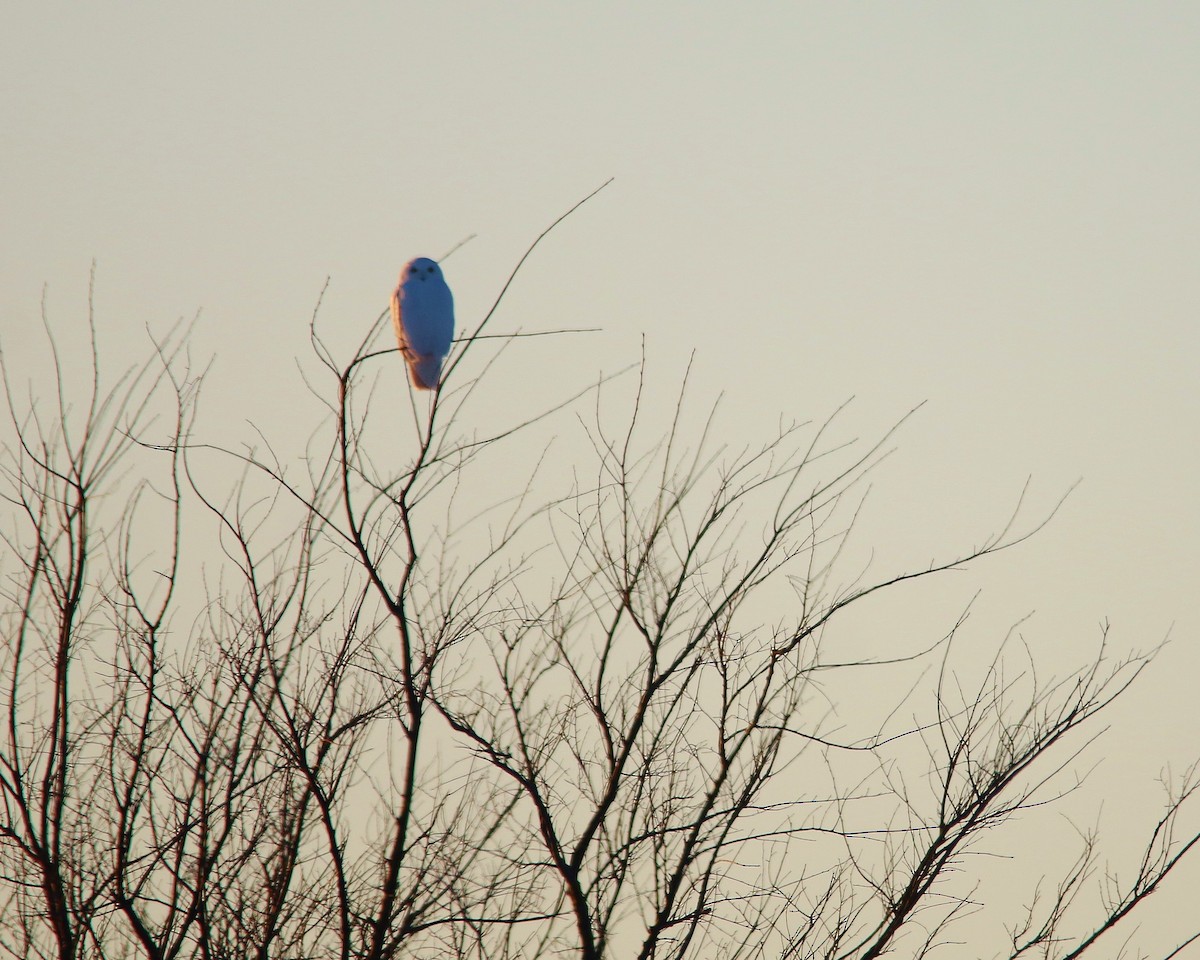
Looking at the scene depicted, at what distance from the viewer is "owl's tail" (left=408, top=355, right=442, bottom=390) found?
5.93 m

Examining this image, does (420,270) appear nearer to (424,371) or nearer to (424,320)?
(424,320)

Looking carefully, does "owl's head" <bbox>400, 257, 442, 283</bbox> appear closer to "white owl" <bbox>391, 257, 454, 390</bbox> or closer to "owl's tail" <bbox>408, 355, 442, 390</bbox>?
"white owl" <bbox>391, 257, 454, 390</bbox>

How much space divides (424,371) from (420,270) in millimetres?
930

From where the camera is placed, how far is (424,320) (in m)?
6.20

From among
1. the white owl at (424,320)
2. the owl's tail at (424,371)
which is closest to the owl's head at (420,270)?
the white owl at (424,320)

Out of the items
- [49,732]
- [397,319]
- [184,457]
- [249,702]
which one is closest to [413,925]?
[249,702]

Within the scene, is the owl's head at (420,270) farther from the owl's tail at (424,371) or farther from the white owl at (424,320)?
the owl's tail at (424,371)

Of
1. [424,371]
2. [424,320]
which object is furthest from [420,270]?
[424,371]

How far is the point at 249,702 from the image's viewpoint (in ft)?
14.3

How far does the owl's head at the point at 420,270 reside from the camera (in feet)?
21.7

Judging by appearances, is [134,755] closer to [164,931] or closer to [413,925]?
[164,931]

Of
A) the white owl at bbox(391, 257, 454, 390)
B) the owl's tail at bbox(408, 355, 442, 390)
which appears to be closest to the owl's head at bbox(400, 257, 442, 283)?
the white owl at bbox(391, 257, 454, 390)

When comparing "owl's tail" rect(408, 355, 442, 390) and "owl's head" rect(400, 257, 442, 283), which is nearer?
"owl's tail" rect(408, 355, 442, 390)

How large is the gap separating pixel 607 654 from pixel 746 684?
43 centimetres
